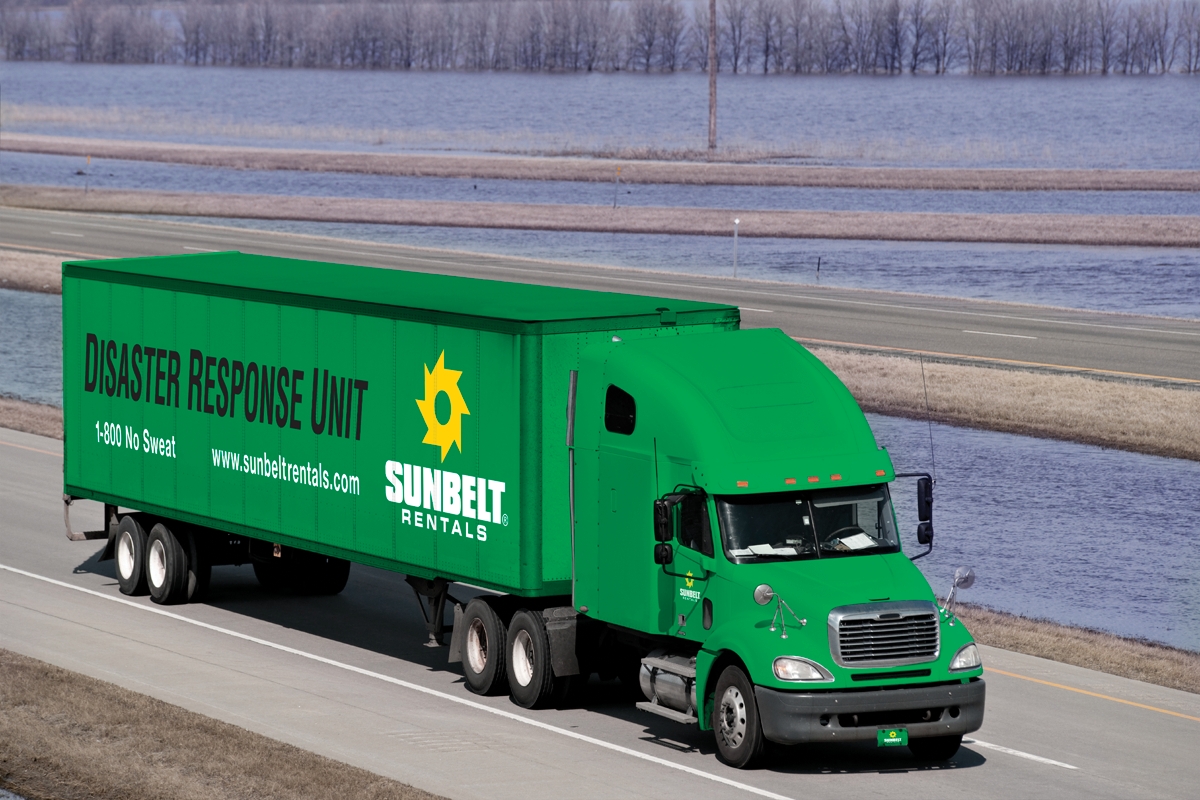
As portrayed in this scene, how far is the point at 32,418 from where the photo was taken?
37562mm

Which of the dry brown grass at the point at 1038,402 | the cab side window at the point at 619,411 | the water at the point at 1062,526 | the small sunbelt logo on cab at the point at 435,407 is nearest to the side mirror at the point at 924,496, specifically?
the cab side window at the point at 619,411

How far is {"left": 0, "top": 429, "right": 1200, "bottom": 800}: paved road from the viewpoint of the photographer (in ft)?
49.8

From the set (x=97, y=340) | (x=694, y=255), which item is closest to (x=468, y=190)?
(x=694, y=255)

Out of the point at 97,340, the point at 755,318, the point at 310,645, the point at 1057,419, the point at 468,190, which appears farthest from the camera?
the point at 468,190

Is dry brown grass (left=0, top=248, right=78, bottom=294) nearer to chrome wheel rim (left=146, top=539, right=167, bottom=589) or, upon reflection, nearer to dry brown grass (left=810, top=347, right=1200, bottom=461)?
dry brown grass (left=810, top=347, right=1200, bottom=461)

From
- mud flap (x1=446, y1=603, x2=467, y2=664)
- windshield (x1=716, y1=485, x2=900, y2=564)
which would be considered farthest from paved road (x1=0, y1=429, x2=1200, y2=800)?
windshield (x1=716, y1=485, x2=900, y2=564)

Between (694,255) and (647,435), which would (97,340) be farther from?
(694,255)

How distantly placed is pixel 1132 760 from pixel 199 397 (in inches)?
465

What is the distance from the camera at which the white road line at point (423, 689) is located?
1523 centimetres

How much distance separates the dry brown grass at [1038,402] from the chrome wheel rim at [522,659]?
20.3 m

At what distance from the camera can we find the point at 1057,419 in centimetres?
3644

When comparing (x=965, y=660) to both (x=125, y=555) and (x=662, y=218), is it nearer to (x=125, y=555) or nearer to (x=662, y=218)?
(x=125, y=555)

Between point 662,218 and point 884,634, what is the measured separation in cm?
5878

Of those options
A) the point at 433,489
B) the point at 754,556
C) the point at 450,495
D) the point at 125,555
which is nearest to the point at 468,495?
the point at 450,495
